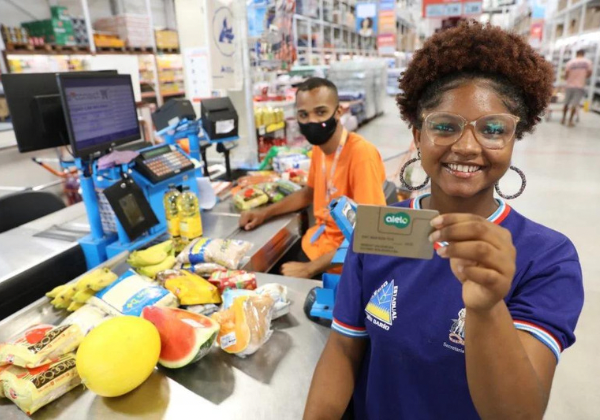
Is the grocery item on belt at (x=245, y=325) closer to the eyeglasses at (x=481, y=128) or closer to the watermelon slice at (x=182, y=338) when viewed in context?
the watermelon slice at (x=182, y=338)

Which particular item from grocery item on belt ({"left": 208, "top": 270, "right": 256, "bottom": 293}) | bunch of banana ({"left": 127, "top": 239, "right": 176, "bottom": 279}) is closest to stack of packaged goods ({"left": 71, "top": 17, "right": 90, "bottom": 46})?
bunch of banana ({"left": 127, "top": 239, "right": 176, "bottom": 279})

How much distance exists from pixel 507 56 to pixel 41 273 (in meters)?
1.96

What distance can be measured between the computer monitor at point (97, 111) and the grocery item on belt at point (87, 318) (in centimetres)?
69

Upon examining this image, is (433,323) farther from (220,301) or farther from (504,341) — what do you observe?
(220,301)

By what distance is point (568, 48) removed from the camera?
14648 millimetres

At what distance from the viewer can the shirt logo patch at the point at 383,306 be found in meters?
0.94

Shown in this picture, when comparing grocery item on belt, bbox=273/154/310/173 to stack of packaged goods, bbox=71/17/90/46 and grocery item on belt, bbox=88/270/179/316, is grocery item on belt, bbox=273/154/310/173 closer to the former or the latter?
grocery item on belt, bbox=88/270/179/316

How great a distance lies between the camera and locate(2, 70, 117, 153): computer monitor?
1.75m

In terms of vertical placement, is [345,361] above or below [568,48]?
below

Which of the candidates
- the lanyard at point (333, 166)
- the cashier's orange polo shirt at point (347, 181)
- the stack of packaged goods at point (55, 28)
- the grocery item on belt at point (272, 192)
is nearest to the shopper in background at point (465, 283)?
the cashier's orange polo shirt at point (347, 181)

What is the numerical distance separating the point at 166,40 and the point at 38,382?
8695mm

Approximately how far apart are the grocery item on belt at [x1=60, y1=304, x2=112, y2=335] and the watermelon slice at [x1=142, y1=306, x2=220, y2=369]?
258mm

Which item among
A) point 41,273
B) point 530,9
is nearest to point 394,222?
point 41,273

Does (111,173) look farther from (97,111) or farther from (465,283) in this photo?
(465,283)
